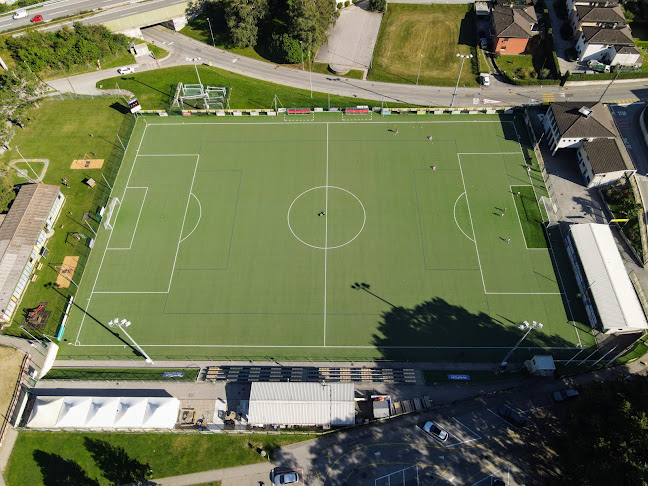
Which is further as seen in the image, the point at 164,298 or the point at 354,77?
the point at 354,77

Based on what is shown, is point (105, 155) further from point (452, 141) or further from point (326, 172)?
point (452, 141)

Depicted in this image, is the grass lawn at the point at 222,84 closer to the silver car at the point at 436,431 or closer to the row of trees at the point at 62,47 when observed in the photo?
the row of trees at the point at 62,47

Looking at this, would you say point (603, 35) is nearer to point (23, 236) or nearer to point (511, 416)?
point (511, 416)

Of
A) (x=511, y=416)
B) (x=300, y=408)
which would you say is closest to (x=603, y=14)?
(x=511, y=416)

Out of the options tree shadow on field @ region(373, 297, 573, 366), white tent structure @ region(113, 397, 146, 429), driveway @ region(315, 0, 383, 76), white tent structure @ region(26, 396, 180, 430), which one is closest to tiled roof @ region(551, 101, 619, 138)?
tree shadow on field @ region(373, 297, 573, 366)

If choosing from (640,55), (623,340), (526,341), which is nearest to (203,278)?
(526,341)

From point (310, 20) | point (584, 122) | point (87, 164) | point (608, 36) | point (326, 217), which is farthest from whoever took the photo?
point (310, 20)

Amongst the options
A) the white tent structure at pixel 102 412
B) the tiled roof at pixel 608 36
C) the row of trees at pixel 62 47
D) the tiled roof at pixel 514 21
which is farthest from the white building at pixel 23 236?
the tiled roof at pixel 608 36
